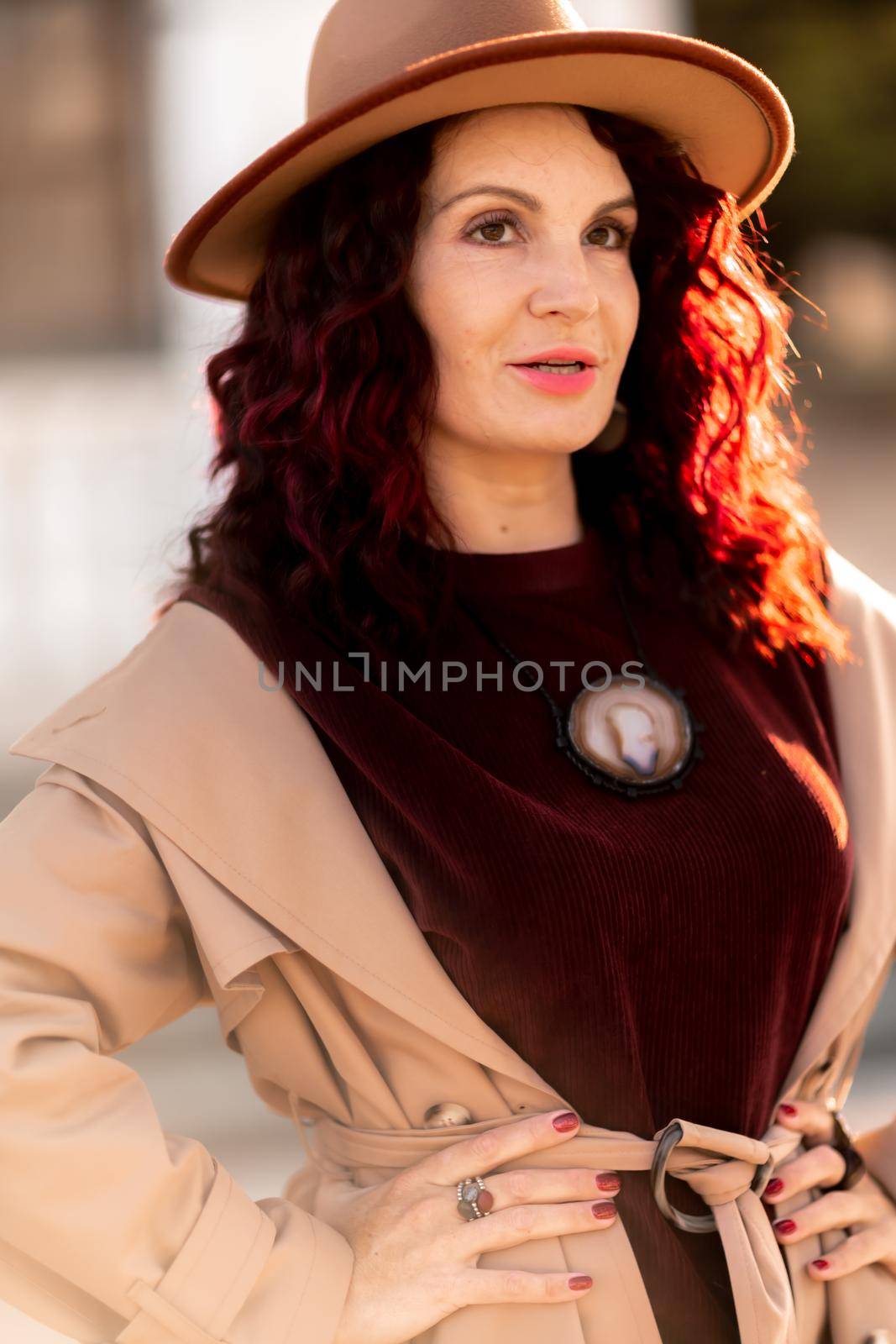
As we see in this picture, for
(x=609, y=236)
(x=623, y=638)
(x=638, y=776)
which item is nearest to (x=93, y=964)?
(x=638, y=776)

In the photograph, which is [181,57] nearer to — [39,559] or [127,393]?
[127,393]

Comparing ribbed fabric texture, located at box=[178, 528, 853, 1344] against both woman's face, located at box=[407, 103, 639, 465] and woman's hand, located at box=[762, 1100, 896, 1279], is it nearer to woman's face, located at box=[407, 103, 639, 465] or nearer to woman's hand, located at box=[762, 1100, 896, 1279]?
woman's hand, located at box=[762, 1100, 896, 1279]

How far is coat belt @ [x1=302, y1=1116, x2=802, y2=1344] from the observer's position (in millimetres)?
1436

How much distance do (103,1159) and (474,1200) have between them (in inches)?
14.2

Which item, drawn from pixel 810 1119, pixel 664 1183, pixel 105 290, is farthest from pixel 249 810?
pixel 105 290

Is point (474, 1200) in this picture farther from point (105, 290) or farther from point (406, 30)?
point (105, 290)

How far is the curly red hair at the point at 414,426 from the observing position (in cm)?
163

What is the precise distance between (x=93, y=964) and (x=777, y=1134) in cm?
74

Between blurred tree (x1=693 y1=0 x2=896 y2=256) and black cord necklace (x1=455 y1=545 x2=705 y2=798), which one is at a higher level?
blurred tree (x1=693 y1=0 x2=896 y2=256)

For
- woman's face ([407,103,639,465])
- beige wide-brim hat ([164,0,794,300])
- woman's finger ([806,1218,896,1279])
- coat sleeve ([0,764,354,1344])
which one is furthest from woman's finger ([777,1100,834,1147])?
beige wide-brim hat ([164,0,794,300])

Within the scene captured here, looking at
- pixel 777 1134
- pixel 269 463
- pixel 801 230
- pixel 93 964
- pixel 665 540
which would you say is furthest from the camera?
pixel 801 230

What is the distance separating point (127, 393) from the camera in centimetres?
446

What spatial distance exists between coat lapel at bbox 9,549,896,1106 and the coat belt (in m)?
0.07

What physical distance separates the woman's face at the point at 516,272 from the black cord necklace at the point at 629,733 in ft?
0.87
